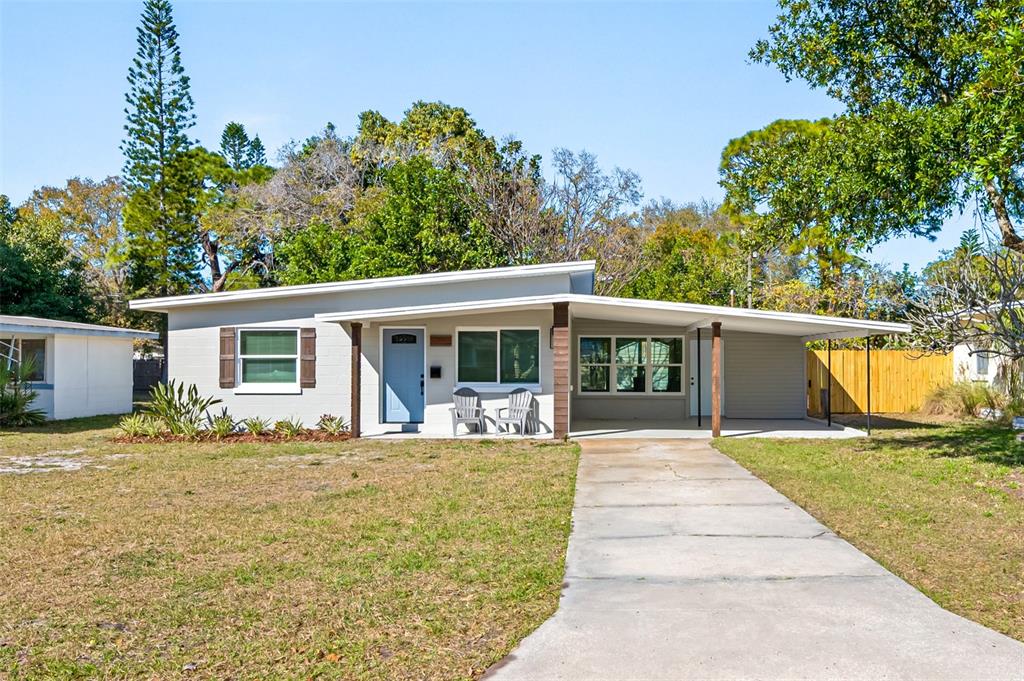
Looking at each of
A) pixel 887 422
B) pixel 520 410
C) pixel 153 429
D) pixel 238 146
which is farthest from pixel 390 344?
pixel 238 146

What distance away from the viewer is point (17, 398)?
59.6 feet

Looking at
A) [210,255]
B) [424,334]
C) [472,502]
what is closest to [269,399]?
[424,334]

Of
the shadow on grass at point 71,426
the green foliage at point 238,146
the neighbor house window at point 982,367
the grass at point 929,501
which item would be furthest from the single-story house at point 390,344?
the green foliage at point 238,146

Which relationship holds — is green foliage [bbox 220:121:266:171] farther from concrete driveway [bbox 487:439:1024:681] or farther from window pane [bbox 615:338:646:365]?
concrete driveway [bbox 487:439:1024:681]

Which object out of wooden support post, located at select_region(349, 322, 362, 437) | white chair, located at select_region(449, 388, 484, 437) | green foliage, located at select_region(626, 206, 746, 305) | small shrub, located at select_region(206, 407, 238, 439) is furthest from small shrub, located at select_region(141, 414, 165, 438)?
green foliage, located at select_region(626, 206, 746, 305)

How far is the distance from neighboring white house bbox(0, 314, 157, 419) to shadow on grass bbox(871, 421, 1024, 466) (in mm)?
18112

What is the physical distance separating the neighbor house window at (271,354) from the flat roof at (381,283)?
772 millimetres

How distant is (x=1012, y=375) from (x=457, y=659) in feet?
58.9

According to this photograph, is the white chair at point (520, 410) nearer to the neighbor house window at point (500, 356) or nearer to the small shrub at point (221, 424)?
the neighbor house window at point (500, 356)

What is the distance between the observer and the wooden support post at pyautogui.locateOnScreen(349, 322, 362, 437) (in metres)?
14.6

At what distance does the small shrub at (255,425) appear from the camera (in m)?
15.1

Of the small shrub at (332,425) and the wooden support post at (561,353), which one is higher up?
the wooden support post at (561,353)

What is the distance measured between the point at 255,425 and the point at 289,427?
0.62 meters

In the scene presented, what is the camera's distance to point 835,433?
15312 millimetres
